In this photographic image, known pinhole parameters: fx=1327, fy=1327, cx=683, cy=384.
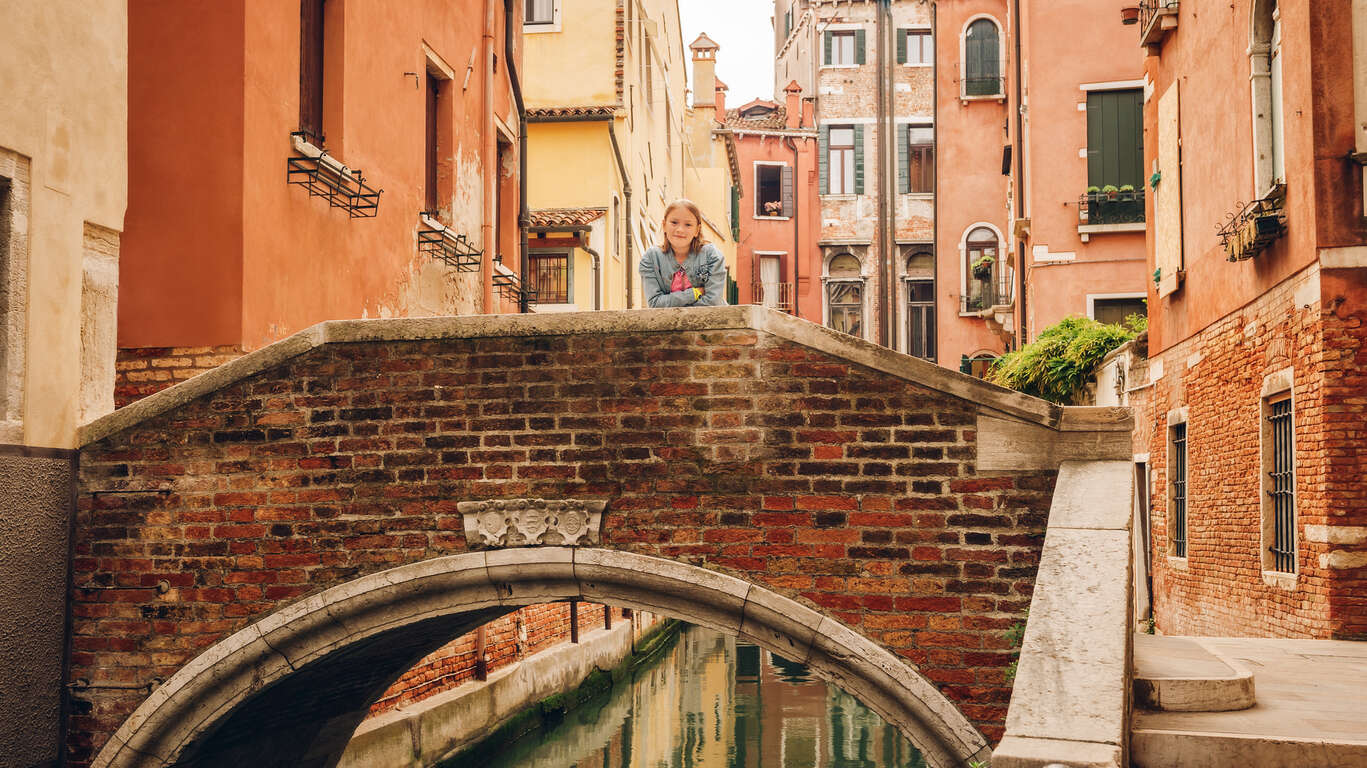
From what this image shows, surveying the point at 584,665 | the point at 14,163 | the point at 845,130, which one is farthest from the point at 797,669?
the point at 845,130

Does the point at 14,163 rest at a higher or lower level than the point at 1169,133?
lower

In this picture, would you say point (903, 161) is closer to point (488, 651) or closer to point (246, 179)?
point (488, 651)

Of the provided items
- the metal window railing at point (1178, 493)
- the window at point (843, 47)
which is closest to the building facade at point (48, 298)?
the metal window railing at point (1178, 493)

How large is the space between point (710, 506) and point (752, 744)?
7339mm

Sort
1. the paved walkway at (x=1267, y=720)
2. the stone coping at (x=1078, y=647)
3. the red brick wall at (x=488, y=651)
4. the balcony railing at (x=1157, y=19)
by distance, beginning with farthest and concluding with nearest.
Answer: the balcony railing at (x=1157, y=19) < the red brick wall at (x=488, y=651) < the paved walkway at (x=1267, y=720) < the stone coping at (x=1078, y=647)

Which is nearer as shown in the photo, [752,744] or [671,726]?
[752,744]

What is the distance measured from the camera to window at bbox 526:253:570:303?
1688 cm

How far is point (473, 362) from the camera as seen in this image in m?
5.83

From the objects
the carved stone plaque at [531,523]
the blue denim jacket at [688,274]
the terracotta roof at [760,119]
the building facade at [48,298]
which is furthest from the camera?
the terracotta roof at [760,119]

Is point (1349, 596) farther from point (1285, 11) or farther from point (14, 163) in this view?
point (14, 163)

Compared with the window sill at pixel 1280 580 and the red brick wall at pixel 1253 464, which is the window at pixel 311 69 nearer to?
the red brick wall at pixel 1253 464

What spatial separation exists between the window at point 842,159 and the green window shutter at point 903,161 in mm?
865

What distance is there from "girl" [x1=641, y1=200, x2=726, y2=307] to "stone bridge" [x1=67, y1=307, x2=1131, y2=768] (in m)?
0.54

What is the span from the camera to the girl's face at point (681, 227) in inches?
239
